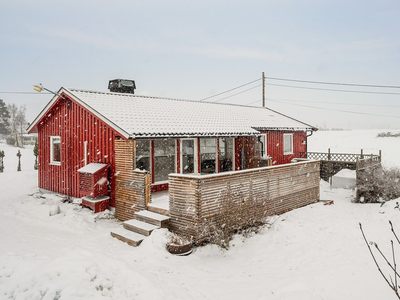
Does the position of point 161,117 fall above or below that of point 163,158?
above

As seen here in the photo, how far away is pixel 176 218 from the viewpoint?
7031 mm

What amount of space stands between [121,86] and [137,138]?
6.73 metres

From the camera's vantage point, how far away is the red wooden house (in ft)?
30.5

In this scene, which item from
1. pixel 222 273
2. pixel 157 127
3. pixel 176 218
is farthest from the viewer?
pixel 157 127

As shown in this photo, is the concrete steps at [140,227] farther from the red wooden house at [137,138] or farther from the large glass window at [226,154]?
the large glass window at [226,154]

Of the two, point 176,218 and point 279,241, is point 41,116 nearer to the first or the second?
point 176,218

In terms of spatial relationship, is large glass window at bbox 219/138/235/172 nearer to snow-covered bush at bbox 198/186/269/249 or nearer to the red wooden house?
the red wooden house

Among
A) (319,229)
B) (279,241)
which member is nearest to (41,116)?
(279,241)

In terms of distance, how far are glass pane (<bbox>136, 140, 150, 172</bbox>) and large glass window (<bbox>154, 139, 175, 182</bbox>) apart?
32cm

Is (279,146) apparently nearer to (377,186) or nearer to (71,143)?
(377,186)

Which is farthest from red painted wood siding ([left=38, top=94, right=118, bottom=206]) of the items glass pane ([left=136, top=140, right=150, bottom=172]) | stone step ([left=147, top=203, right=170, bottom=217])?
stone step ([left=147, top=203, right=170, bottom=217])

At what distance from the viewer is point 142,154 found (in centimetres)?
1009

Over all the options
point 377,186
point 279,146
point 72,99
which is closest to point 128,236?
point 72,99

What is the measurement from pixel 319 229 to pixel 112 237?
5716mm
